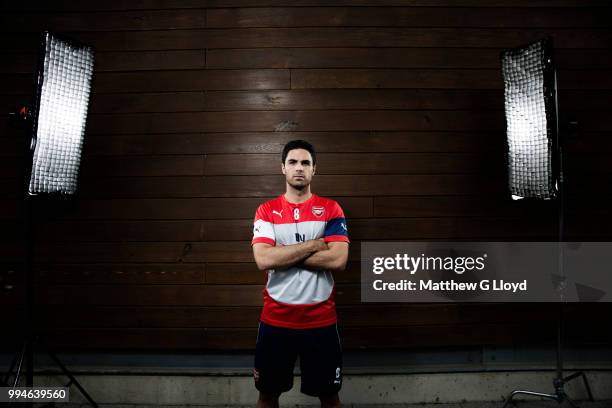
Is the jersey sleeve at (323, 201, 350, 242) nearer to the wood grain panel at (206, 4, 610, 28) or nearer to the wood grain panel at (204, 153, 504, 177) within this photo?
the wood grain panel at (204, 153, 504, 177)

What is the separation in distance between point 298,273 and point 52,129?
6.11ft

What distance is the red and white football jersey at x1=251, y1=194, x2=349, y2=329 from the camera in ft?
6.98

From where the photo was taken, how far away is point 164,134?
294 cm

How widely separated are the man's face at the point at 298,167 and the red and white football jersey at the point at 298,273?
14cm

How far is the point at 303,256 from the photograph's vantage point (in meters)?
2.09

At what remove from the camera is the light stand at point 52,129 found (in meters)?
2.20

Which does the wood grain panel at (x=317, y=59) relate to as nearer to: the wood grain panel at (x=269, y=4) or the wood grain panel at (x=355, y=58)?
the wood grain panel at (x=355, y=58)

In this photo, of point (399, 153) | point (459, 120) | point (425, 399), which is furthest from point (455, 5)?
point (425, 399)

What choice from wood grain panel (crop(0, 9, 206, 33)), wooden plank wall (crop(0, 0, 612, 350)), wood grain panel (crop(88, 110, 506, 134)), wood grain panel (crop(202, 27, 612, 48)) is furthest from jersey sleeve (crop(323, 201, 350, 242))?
wood grain panel (crop(0, 9, 206, 33))

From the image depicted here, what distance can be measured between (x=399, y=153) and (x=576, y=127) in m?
1.19

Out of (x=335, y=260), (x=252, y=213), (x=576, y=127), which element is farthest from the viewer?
(x=252, y=213)

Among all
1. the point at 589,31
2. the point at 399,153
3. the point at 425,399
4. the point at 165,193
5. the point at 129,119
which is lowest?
the point at 425,399

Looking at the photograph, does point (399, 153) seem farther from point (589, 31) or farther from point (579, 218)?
point (589, 31)

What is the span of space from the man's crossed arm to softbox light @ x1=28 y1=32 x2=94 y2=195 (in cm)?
143
